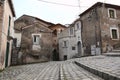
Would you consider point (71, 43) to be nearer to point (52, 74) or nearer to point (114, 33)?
point (114, 33)

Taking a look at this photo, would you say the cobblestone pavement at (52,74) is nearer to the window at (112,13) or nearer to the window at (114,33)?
the window at (114,33)

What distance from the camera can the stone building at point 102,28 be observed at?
58.4 feet

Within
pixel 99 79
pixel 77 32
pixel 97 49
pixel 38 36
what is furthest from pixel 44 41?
pixel 99 79

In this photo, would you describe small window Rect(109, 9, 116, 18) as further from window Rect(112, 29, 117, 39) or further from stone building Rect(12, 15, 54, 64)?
stone building Rect(12, 15, 54, 64)

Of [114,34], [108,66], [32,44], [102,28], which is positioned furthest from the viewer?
[32,44]

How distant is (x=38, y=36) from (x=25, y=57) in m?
3.95

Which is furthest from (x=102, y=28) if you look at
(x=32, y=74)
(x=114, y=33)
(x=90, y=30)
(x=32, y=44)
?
(x=32, y=74)

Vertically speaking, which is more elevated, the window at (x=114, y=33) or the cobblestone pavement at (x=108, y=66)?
the window at (x=114, y=33)

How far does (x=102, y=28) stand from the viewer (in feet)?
58.9

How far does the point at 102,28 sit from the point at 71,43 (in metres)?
8.45

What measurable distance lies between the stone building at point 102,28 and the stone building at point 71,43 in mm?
3344

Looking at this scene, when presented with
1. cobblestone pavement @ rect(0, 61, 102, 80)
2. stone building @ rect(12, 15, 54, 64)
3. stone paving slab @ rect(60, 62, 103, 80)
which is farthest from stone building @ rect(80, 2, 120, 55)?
stone paving slab @ rect(60, 62, 103, 80)

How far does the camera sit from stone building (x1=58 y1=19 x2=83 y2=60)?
2334 cm

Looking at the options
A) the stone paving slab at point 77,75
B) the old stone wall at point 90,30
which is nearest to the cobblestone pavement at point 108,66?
the stone paving slab at point 77,75
